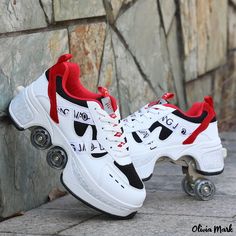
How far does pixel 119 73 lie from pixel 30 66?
3.72 feet

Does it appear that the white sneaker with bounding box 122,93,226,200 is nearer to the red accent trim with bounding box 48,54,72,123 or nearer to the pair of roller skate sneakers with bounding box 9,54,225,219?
the pair of roller skate sneakers with bounding box 9,54,225,219

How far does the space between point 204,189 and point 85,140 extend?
771mm

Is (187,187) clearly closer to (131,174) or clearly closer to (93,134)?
(131,174)

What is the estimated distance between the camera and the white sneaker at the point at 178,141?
4223 mm

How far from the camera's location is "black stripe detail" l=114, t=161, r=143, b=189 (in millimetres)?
3873

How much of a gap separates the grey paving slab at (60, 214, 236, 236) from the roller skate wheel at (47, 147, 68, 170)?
0.94 ft

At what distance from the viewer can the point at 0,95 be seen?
4047 millimetres

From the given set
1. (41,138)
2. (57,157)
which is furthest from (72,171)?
(41,138)

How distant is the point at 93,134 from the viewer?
388cm

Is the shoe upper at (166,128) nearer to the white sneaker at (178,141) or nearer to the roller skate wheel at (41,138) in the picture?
the white sneaker at (178,141)

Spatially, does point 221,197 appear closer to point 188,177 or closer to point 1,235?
point 188,177

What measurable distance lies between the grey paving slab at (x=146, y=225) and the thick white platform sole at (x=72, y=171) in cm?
7

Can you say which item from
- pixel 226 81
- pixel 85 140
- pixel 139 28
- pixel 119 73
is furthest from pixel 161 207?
pixel 226 81

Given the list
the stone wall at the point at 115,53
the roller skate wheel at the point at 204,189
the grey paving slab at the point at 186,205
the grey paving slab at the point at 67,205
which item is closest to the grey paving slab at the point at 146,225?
the grey paving slab at the point at 186,205
